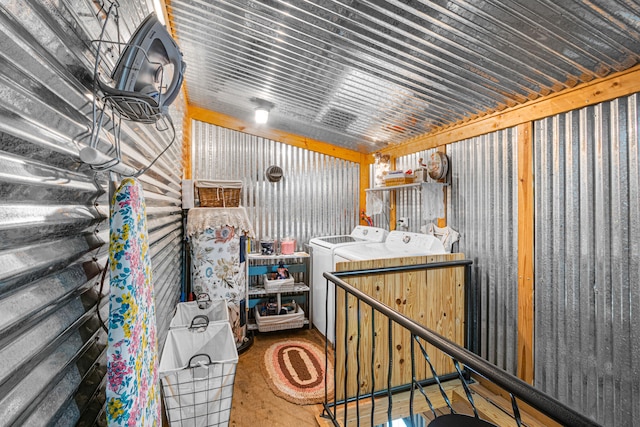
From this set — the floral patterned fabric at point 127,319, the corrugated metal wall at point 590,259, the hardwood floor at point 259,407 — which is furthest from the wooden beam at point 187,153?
the corrugated metal wall at point 590,259

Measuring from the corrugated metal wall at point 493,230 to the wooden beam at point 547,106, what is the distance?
87 millimetres

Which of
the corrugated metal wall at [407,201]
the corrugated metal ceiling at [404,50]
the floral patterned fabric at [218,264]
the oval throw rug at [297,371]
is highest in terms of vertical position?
the corrugated metal ceiling at [404,50]

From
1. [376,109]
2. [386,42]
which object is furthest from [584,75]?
[376,109]

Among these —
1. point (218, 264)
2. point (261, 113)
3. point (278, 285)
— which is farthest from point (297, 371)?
point (261, 113)

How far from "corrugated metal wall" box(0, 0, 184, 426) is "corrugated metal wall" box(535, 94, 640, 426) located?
2.67 m

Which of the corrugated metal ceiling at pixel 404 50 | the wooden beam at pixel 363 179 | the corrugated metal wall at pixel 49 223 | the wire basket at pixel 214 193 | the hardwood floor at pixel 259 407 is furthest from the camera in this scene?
the wooden beam at pixel 363 179

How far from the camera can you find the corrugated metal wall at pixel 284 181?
155 inches

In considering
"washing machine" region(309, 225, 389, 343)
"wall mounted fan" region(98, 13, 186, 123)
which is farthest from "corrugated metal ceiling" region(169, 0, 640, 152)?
"washing machine" region(309, 225, 389, 343)

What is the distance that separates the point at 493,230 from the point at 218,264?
2.59 meters

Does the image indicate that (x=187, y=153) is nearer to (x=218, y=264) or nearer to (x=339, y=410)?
(x=218, y=264)

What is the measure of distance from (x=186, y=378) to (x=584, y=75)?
3.00 m

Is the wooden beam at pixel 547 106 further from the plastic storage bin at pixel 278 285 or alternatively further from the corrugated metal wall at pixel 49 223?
the corrugated metal wall at pixel 49 223

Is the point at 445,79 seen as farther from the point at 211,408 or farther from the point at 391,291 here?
the point at 211,408

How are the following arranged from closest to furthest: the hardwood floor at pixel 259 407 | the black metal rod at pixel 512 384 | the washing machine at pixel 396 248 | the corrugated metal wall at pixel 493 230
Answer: the black metal rod at pixel 512 384
the hardwood floor at pixel 259 407
the corrugated metal wall at pixel 493 230
the washing machine at pixel 396 248
